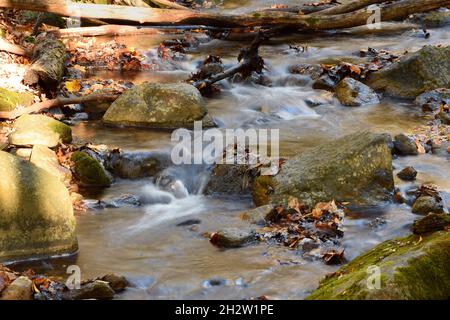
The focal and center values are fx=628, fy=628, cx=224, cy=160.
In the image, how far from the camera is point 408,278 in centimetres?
365

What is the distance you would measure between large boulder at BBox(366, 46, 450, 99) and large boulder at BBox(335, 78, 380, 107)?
→ 1.21 ft

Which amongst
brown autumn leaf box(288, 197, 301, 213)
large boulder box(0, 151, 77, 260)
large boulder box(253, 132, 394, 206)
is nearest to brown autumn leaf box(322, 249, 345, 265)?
brown autumn leaf box(288, 197, 301, 213)

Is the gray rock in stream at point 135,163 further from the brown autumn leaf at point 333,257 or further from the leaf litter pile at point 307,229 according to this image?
the brown autumn leaf at point 333,257

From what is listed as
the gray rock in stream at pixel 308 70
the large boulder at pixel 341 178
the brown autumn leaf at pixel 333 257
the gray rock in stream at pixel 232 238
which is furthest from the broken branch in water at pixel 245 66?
the brown autumn leaf at pixel 333 257

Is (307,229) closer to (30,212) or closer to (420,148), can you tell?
(30,212)

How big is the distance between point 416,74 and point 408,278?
8.27 m

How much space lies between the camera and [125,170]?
26.2 ft

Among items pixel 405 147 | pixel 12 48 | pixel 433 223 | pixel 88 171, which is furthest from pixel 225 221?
pixel 12 48

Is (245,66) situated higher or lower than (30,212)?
higher

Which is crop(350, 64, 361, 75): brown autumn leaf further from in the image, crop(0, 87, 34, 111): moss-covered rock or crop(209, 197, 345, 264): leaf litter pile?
crop(0, 87, 34, 111): moss-covered rock

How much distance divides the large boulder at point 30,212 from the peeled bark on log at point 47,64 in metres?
4.79

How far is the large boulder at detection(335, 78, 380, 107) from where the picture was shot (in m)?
10.9

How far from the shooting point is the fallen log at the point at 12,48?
11188 millimetres
